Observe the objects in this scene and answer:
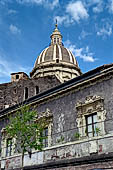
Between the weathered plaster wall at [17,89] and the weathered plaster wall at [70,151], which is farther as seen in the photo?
the weathered plaster wall at [17,89]

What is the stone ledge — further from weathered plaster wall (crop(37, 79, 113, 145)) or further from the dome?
the dome

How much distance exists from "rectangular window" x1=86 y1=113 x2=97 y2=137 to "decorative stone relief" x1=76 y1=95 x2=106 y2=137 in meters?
0.17

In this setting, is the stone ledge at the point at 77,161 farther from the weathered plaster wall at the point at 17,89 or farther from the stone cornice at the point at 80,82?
the weathered plaster wall at the point at 17,89

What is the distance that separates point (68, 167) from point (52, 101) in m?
4.10

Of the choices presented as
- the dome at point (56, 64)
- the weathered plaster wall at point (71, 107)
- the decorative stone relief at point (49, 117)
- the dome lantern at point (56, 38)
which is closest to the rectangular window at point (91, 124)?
the weathered plaster wall at point (71, 107)

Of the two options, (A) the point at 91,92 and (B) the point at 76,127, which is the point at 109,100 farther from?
(B) the point at 76,127

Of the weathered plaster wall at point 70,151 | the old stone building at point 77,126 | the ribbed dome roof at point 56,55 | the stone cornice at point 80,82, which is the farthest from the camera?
the ribbed dome roof at point 56,55

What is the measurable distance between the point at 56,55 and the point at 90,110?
24399 millimetres

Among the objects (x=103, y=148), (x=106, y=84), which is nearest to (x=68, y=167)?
(x=103, y=148)

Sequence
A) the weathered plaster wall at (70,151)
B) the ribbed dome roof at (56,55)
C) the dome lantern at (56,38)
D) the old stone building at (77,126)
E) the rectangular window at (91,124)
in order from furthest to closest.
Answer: the dome lantern at (56,38)
the ribbed dome roof at (56,55)
the rectangular window at (91,124)
the old stone building at (77,126)
the weathered plaster wall at (70,151)

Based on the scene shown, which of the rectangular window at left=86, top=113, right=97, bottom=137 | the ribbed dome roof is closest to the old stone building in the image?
the rectangular window at left=86, top=113, right=97, bottom=137

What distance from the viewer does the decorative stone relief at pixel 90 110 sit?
41.8 feet

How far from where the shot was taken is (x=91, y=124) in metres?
13.3

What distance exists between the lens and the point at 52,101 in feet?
51.5
